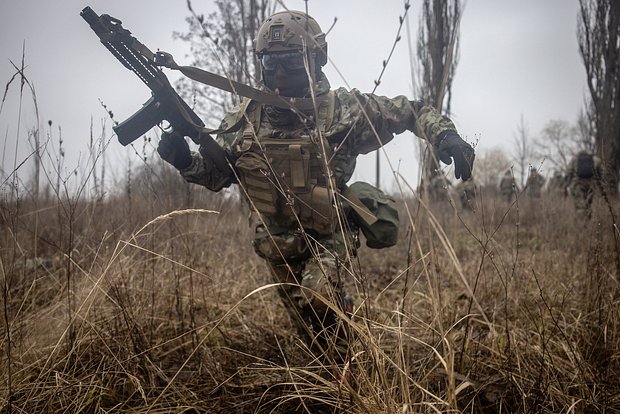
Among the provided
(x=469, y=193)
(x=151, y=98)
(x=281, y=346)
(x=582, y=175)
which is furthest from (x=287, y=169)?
(x=582, y=175)

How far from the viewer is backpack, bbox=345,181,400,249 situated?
1.92 metres

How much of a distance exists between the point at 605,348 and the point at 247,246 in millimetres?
3179

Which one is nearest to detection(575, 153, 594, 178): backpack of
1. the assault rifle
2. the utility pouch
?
the utility pouch

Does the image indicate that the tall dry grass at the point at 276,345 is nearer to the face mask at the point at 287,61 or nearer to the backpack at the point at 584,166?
the face mask at the point at 287,61

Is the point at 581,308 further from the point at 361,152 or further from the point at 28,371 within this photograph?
the point at 28,371

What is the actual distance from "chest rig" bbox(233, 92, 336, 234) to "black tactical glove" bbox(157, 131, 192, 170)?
237 mm

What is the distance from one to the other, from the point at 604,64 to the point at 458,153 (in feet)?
29.6

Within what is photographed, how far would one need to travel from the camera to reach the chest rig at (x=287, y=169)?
1757 mm

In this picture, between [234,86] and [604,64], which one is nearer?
[234,86]

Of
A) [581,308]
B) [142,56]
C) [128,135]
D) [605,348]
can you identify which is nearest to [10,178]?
[128,135]

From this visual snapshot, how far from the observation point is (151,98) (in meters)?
1.66

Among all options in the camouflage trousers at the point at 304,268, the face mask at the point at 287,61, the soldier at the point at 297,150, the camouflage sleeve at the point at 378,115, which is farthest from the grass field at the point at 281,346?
the face mask at the point at 287,61

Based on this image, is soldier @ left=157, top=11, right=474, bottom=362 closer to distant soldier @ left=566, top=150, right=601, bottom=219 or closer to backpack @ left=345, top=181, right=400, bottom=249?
backpack @ left=345, top=181, right=400, bottom=249

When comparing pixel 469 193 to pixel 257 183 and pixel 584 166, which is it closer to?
pixel 257 183
